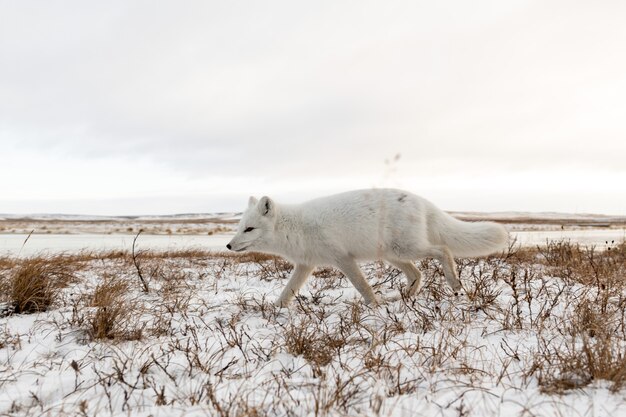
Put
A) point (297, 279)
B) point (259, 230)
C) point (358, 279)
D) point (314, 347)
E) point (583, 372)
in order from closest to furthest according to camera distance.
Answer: point (583, 372)
point (314, 347)
point (358, 279)
point (297, 279)
point (259, 230)

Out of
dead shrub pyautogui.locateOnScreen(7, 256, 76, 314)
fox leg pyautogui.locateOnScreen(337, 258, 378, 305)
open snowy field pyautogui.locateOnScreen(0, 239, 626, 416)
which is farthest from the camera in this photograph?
fox leg pyautogui.locateOnScreen(337, 258, 378, 305)

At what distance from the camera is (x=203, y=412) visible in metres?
1.77

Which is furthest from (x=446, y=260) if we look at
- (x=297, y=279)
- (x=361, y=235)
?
(x=297, y=279)

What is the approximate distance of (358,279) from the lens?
13.8 feet

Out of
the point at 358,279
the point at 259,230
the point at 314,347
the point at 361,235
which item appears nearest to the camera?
the point at 314,347

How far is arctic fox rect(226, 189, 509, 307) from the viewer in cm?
429

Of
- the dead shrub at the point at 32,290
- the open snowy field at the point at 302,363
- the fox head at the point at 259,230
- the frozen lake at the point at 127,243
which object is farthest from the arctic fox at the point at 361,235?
the frozen lake at the point at 127,243

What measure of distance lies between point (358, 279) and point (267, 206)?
1411mm

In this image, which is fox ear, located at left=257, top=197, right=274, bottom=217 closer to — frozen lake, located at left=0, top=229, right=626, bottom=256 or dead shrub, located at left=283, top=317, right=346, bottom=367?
dead shrub, located at left=283, top=317, right=346, bottom=367

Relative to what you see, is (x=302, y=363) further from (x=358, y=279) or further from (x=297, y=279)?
(x=297, y=279)

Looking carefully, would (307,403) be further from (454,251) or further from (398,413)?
(454,251)

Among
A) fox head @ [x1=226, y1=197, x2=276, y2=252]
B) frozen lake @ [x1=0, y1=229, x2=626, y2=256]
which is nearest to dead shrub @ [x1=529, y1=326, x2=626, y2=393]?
fox head @ [x1=226, y1=197, x2=276, y2=252]

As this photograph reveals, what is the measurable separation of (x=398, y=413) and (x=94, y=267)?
6944 millimetres

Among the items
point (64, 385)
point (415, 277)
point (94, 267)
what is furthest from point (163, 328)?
point (94, 267)
